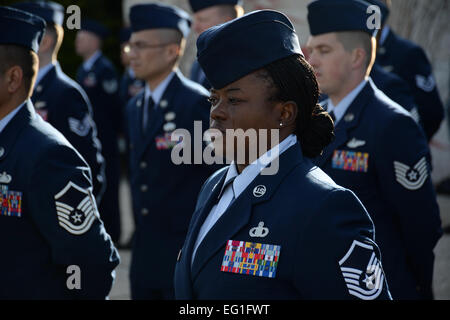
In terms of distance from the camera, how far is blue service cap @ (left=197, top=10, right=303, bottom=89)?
2.21 m

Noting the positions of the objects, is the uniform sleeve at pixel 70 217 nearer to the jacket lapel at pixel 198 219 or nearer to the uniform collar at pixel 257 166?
the jacket lapel at pixel 198 219

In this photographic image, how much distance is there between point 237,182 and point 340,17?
6.25 ft

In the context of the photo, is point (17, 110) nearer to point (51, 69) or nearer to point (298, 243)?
point (298, 243)

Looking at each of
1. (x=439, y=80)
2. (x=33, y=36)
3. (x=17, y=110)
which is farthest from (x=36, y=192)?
(x=439, y=80)

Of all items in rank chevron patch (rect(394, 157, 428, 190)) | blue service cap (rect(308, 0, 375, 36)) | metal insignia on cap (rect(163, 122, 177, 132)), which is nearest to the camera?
rank chevron patch (rect(394, 157, 428, 190))

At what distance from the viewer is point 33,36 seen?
3.29m

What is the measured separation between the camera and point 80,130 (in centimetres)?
517

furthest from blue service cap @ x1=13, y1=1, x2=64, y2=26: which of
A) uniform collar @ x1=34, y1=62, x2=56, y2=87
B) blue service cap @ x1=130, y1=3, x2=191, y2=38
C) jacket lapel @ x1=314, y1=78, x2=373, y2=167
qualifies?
jacket lapel @ x1=314, y1=78, x2=373, y2=167

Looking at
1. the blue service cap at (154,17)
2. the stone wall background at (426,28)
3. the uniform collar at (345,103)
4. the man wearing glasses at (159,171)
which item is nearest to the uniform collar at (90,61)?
the stone wall background at (426,28)

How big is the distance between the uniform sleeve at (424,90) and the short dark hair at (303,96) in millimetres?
3606

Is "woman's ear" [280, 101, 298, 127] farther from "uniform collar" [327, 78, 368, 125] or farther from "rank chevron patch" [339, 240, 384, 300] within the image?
"uniform collar" [327, 78, 368, 125]

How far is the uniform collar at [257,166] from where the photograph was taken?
7.36ft

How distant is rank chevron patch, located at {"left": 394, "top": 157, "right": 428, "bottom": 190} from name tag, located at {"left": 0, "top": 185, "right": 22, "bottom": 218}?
5.67ft

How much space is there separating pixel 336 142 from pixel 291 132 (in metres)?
1.46
